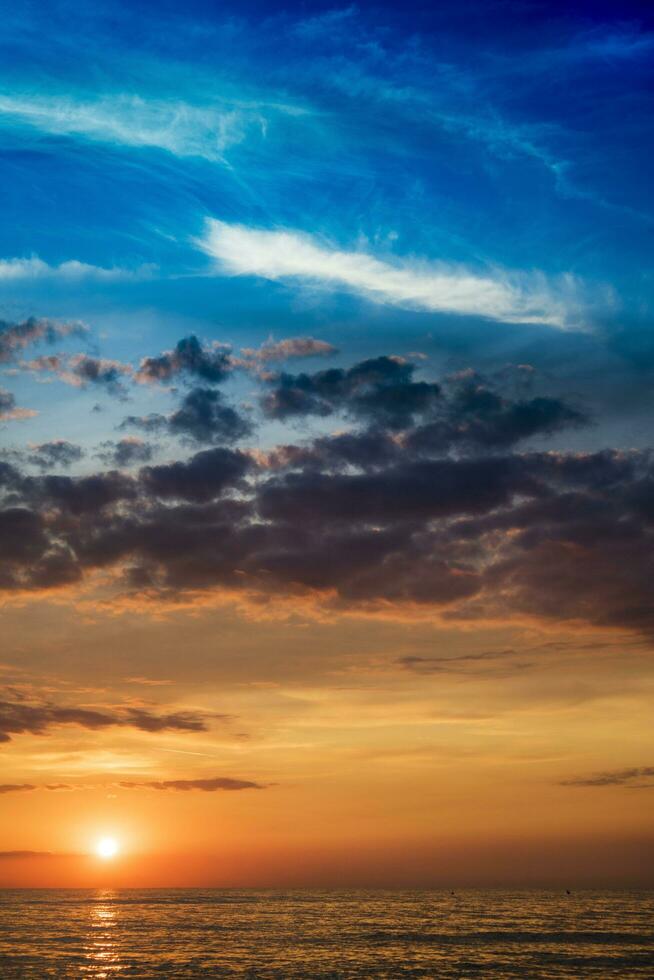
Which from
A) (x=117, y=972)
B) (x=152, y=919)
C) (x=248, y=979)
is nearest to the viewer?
(x=248, y=979)

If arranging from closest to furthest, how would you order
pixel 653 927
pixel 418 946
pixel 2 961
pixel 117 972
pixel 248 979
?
1. pixel 248 979
2. pixel 117 972
3. pixel 2 961
4. pixel 418 946
5. pixel 653 927

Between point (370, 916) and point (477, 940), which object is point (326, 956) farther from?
point (370, 916)

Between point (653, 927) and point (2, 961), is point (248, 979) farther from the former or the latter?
point (653, 927)

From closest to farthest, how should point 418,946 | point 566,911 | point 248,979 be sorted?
point 248,979 < point 418,946 < point 566,911

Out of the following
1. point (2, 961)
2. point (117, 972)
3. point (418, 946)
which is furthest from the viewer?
point (418, 946)

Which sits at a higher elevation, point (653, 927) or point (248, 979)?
point (248, 979)

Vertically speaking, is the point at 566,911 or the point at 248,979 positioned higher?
the point at 248,979

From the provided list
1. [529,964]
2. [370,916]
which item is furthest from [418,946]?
[370,916]

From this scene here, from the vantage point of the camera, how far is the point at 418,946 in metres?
113

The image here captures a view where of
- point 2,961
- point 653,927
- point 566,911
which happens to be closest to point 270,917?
point 566,911

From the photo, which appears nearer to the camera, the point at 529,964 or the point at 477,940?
the point at 529,964

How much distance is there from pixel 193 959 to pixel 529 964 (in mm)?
38208

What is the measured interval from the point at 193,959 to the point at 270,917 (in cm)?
8498

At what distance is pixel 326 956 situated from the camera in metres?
102
